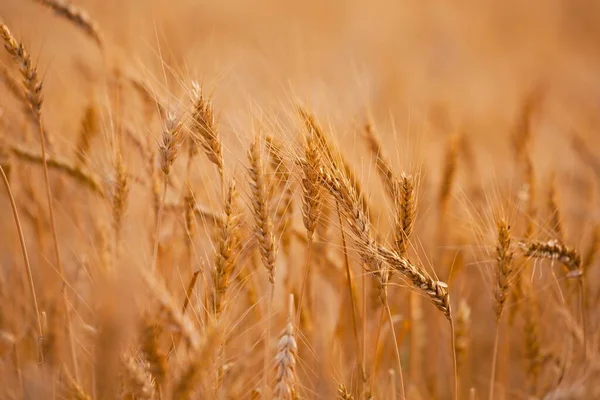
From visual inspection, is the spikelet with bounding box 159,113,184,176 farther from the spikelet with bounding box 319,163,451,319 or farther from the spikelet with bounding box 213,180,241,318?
the spikelet with bounding box 319,163,451,319

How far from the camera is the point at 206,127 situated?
1201mm

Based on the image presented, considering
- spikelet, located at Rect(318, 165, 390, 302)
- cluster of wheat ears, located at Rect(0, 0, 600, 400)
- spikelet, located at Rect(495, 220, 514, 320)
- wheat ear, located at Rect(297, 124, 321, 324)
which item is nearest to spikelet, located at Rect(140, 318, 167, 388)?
cluster of wheat ears, located at Rect(0, 0, 600, 400)

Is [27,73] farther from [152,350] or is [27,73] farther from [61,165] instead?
[152,350]

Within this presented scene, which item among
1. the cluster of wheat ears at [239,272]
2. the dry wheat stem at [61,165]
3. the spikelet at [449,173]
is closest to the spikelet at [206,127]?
the cluster of wheat ears at [239,272]

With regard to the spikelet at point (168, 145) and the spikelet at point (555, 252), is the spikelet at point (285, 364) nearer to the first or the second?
the spikelet at point (168, 145)

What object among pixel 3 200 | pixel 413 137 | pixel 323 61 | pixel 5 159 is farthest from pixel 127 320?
pixel 323 61

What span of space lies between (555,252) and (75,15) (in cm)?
174

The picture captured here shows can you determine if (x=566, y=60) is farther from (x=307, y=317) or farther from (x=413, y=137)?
(x=307, y=317)

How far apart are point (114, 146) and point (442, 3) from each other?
10.2m

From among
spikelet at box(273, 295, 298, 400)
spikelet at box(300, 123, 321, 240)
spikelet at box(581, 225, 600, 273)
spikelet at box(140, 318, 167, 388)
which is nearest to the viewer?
spikelet at box(140, 318, 167, 388)

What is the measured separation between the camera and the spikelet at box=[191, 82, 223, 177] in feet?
3.86

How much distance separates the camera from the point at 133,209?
1396 millimetres

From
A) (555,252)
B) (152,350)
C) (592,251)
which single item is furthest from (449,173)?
(152,350)

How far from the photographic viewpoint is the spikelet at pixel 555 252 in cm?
128
